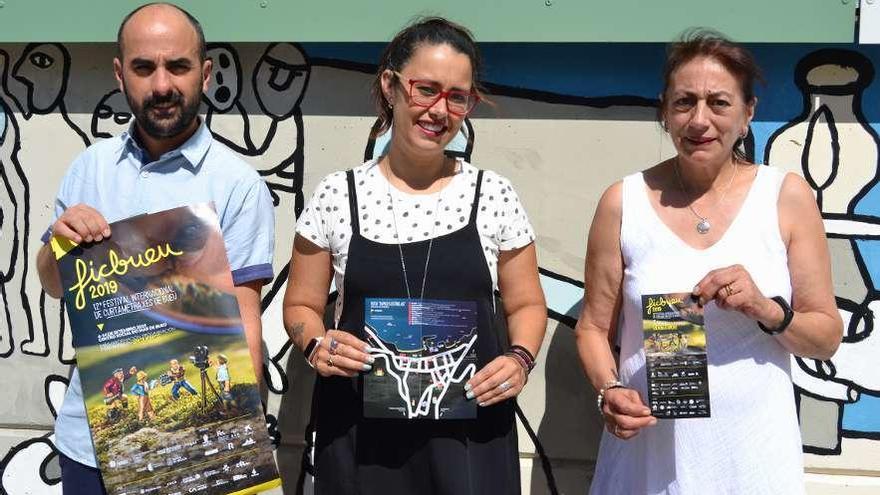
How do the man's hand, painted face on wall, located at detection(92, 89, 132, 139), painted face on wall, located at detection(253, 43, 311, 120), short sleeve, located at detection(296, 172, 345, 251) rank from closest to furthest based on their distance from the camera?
1. the man's hand
2. short sleeve, located at detection(296, 172, 345, 251)
3. painted face on wall, located at detection(253, 43, 311, 120)
4. painted face on wall, located at detection(92, 89, 132, 139)

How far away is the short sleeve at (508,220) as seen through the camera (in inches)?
115

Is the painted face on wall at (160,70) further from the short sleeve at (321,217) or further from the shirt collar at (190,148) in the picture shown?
the short sleeve at (321,217)

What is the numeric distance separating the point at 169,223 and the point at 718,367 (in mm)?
1483

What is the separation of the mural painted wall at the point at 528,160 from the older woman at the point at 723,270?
2.55 ft

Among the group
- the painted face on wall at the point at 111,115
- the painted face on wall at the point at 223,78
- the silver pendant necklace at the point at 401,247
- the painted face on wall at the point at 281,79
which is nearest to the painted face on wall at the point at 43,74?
the painted face on wall at the point at 111,115

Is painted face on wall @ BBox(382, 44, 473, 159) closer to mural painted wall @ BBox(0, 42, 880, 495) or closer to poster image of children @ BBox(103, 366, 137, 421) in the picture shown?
mural painted wall @ BBox(0, 42, 880, 495)

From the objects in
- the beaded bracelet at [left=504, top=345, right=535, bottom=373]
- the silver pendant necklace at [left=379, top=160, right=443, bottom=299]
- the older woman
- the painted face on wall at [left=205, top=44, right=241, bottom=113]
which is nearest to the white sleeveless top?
the older woman

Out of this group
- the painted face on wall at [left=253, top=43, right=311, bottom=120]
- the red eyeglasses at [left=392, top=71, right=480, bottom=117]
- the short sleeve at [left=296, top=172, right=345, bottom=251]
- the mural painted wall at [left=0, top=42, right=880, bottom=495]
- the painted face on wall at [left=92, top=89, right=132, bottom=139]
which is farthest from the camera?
the painted face on wall at [left=92, top=89, right=132, bottom=139]

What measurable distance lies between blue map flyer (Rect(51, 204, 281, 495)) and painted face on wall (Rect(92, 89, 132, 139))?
1.36 metres

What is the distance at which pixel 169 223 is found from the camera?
2676mm

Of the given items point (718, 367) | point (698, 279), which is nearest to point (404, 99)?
point (698, 279)

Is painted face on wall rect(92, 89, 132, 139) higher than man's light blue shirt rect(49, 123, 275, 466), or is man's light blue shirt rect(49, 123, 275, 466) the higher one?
painted face on wall rect(92, 89, 132, 139)

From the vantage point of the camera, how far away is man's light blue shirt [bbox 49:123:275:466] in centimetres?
278

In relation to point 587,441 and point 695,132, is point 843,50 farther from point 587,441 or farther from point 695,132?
point 587,441
